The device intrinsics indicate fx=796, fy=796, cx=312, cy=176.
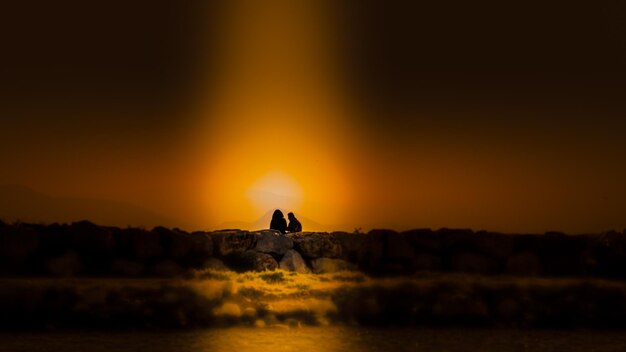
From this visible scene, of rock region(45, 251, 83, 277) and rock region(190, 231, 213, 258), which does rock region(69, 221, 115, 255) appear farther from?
rock region(190, 231, 213, 258)

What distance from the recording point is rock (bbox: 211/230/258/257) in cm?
1825

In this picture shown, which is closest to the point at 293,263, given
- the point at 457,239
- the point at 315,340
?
the point at 457,239

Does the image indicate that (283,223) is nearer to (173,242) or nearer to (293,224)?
(293,224)

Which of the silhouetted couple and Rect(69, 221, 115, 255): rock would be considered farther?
the silhouetted couple

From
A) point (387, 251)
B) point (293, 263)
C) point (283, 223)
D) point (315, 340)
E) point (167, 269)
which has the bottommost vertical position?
point (315, 340)

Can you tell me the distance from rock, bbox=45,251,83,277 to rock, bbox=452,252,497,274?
8316mm

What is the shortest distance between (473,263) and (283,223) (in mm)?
5670

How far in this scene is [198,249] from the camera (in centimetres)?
1758

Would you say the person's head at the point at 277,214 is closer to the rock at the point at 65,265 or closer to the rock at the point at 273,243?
the rock at the point at 273,243

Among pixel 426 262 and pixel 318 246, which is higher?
pixel 318 246

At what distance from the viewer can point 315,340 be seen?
490 inches

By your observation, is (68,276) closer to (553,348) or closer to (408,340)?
(408,340)

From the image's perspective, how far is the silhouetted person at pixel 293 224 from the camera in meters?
21.7

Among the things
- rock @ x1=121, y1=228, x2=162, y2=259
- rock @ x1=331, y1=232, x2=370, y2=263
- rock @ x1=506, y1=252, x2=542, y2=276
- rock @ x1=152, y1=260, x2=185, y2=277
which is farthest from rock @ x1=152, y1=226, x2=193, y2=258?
rock @ x1=506, y1=252, x2=542, y2=276
